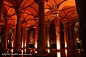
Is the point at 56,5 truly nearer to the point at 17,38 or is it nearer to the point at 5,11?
the point at 17,38

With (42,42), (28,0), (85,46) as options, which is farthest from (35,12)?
A: (85,46)

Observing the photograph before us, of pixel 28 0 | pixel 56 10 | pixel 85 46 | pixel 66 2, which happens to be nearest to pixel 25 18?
pixel 28 0

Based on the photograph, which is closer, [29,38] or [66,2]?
[66,2]

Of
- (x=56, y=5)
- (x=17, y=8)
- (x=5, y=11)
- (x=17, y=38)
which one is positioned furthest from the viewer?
(x=5, y=11)

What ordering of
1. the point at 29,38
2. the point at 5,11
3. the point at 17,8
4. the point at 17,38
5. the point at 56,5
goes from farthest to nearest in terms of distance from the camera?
1. the point at 29,38
2. the point at 5,11
3. the point at 56,5
4. the point at 17,8
5. the point at 17,38

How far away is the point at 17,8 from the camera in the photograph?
11125 mm

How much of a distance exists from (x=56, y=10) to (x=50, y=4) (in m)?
1.43

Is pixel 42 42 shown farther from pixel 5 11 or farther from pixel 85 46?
pixel 5 11

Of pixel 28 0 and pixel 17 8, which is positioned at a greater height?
pixel 28 0

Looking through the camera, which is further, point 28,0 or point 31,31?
point 31,31

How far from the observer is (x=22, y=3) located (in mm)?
11516

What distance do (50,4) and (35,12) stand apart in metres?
3.22

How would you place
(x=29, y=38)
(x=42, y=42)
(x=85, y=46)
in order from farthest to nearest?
1. (x=29, y=38)
2. (x=42, y=42)
3. (x=85, y=46)

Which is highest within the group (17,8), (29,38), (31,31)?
(17,8)
